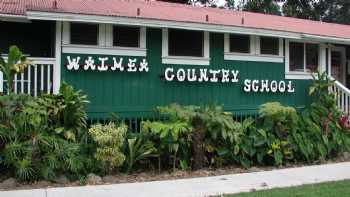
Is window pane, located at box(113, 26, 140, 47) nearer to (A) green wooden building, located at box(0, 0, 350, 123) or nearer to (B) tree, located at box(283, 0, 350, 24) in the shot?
(A) green wooden building, located at box(0, 0, 350, 123)

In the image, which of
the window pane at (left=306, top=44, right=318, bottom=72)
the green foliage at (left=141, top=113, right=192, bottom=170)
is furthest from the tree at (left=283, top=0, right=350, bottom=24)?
the green foliage at (left=141, top=113, right=192, bottom=170)

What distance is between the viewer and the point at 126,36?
12.3m

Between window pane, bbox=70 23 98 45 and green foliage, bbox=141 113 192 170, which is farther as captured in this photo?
window pane, bbox=70 23 98 45

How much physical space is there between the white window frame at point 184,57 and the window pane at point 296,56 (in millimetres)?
3227

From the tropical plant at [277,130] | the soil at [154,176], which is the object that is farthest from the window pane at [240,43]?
the soil at [154,176]

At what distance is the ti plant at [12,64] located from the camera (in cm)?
988

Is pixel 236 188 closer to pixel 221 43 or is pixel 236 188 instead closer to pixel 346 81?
pixel 221 43

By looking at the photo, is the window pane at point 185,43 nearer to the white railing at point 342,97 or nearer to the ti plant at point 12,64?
the ti plant at point 12,64

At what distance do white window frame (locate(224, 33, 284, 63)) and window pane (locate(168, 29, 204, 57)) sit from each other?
79 centimetres

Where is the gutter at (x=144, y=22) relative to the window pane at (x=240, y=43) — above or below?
above

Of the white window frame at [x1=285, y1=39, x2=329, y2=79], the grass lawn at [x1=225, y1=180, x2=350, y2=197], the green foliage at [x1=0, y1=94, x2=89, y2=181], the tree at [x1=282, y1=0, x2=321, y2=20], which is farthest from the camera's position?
the tree at [x1=282, y1=0, x2=321, y2=20]

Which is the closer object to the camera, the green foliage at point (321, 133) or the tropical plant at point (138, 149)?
the tropical plant at point (138, 149)

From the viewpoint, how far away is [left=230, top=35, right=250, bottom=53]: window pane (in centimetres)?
1377

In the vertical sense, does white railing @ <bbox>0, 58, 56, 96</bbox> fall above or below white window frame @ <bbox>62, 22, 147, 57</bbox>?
below
